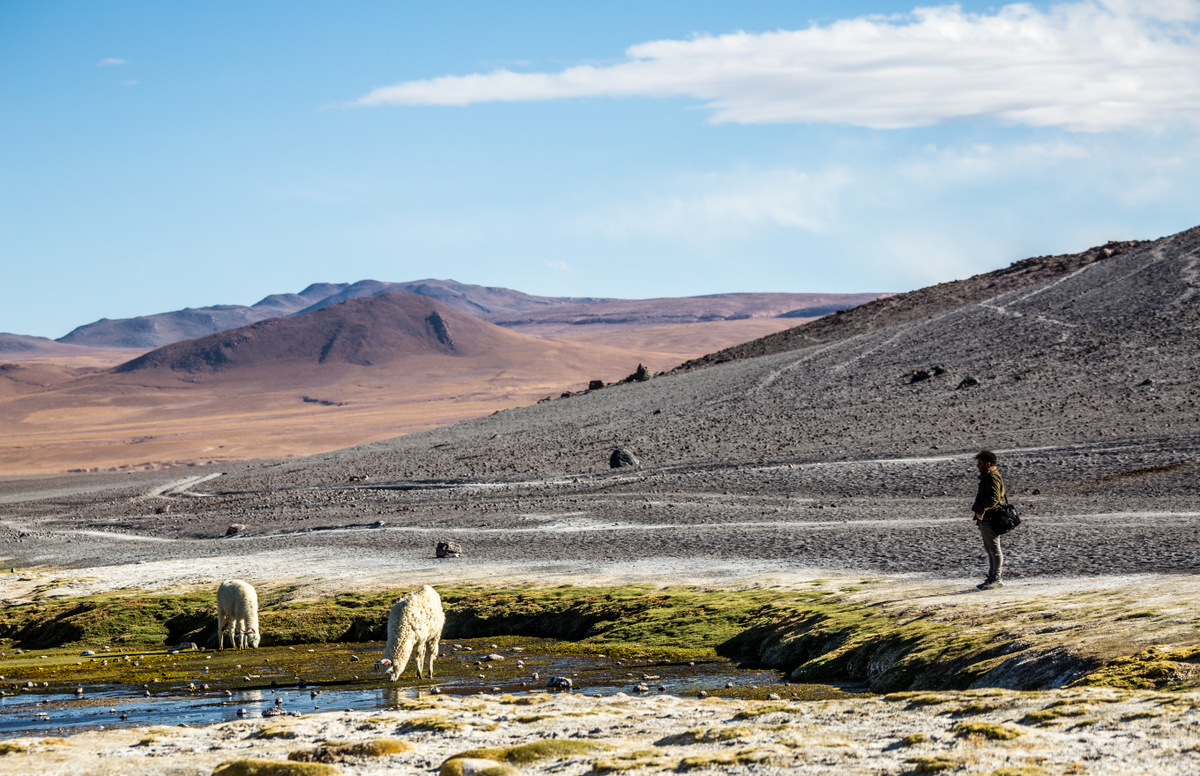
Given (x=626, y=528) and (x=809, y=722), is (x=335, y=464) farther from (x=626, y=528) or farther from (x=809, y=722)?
(x=809, y=722)

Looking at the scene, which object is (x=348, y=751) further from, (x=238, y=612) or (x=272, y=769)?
(x=238, y=612)

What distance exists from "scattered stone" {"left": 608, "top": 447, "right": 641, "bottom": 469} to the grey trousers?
3903cm

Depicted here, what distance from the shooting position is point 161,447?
127 m

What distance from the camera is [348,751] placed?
10.9 m

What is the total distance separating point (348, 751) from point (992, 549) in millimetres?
11603

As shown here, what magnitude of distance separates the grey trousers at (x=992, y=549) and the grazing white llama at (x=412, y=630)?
28.4 feet

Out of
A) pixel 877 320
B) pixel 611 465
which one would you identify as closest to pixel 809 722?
pixel 611 465

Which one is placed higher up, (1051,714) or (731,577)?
(1051,714)

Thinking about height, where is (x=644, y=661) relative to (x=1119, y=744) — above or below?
below

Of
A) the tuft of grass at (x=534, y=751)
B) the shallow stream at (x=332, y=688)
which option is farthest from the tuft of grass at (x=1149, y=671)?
the tuft of grass at (x=534, y=751)

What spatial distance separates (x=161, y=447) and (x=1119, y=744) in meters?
129

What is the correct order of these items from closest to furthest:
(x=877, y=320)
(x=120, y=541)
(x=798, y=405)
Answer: (x=120, y=541), (x=798, y=405), (x=877, y=320)

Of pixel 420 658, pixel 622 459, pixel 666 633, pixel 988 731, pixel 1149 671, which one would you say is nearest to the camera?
pixel 988 731

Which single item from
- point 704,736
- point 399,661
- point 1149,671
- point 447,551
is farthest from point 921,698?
point 447,551
